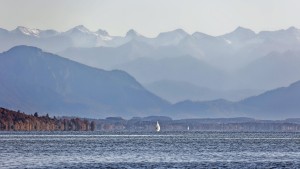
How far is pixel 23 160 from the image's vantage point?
15150 cm

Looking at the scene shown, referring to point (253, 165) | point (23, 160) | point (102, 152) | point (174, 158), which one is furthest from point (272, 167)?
point (102, 152)

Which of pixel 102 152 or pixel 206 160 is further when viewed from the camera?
pixel 102 152

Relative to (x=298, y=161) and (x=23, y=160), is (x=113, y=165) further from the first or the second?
(x=298, y=161)

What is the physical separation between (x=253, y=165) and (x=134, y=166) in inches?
631

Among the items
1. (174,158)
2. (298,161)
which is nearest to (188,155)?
(174,158)

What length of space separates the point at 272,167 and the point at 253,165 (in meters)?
5.48

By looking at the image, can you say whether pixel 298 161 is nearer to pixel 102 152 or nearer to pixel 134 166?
pixel 134 166

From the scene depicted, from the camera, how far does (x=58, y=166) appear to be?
13850 centimetres

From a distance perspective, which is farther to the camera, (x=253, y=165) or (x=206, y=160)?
(x=206, y=160)

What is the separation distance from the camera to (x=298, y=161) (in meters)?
151

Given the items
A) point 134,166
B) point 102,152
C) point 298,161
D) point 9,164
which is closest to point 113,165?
point 134,166

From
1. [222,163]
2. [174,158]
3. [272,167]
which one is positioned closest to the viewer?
[272,167]

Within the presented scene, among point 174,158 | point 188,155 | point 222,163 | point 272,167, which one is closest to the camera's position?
point 272,167

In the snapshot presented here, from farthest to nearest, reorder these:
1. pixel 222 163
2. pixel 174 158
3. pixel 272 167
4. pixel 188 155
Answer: pixel 188 155
pixel 174 158
pixel 222 163
pixel 272 167
